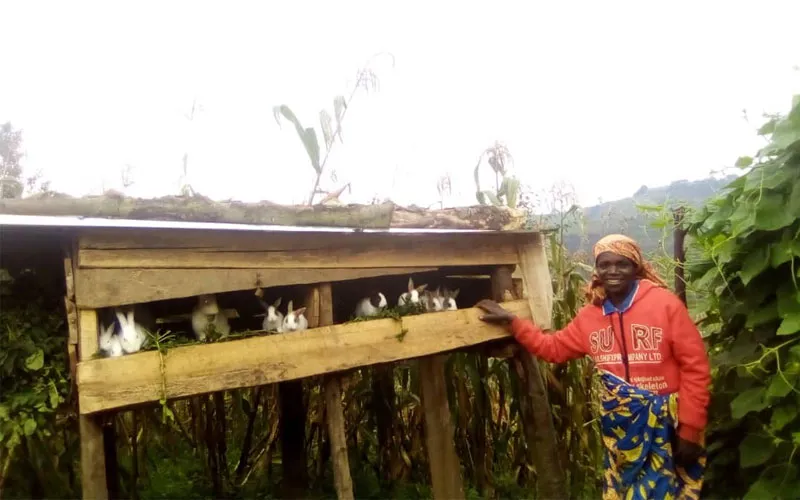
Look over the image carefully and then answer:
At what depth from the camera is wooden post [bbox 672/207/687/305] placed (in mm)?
3247

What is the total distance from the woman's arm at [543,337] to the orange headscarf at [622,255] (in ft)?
0.54

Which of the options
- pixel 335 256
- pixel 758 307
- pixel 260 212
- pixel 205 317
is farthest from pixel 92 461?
pixel 758 307

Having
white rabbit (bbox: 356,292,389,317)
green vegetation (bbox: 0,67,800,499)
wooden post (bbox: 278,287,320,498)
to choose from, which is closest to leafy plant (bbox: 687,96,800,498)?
green vegetation (bbox: 0,67,800,499)

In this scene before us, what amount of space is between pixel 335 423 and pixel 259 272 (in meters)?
0.86

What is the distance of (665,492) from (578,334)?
81 centimetres

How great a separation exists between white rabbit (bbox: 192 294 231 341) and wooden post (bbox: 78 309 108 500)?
1.41ft

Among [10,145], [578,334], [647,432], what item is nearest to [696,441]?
[647,432]

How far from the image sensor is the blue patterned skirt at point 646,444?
2.82 m

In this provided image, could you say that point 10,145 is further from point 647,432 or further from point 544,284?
point 647,432

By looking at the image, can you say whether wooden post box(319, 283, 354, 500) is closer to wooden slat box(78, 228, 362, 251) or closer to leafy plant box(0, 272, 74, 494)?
wooden slat box(78, 228, 362, 251)

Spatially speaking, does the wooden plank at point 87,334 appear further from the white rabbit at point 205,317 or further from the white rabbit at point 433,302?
the white rabbit at point 433,302

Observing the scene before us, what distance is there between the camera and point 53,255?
114 inches

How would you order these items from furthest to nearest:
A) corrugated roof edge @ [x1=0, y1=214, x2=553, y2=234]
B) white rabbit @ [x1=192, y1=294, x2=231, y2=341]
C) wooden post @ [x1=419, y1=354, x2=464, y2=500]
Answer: wooden post @ [x1=419, y1=354, x2=464, y2=500], white rabbit @ [x1=192, y1=294, x2=231, y2=341], corrugated roof edge @ [x1=0, y1=214, x2=553, y2=234]

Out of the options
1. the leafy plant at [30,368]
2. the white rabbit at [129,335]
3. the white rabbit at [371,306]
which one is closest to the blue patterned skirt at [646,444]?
the white rabbit at [371,306]
